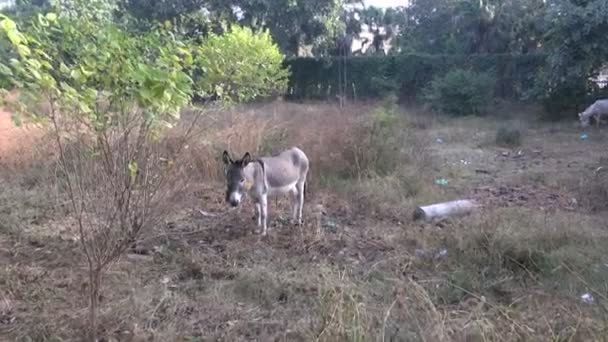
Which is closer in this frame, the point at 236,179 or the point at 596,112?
the point at 236,179

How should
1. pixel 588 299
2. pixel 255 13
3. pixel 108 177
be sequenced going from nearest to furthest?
pixel 108 177 < pixel 588 299 < pixel 255 13

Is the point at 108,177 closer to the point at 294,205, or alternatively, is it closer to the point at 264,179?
the point at 264,179

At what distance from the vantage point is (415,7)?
3384cm

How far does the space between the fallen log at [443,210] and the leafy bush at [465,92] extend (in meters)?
13.8

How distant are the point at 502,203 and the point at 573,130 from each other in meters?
10.3

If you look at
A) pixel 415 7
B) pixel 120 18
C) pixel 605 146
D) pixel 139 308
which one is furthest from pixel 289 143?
pixel 415 7

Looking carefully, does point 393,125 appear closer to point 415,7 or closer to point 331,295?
point 331,295

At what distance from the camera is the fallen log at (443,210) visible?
746 centimetres

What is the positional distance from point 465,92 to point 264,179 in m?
15.4

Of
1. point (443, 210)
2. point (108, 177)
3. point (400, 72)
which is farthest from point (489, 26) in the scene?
point (108, 177)

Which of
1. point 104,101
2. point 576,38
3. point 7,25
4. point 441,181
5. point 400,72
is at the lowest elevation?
point 441,181

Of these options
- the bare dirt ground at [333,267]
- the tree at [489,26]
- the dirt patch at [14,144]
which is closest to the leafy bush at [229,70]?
the bare dirt ground at [333,267]

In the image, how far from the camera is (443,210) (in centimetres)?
757

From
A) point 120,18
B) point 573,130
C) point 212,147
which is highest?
point 120,18
